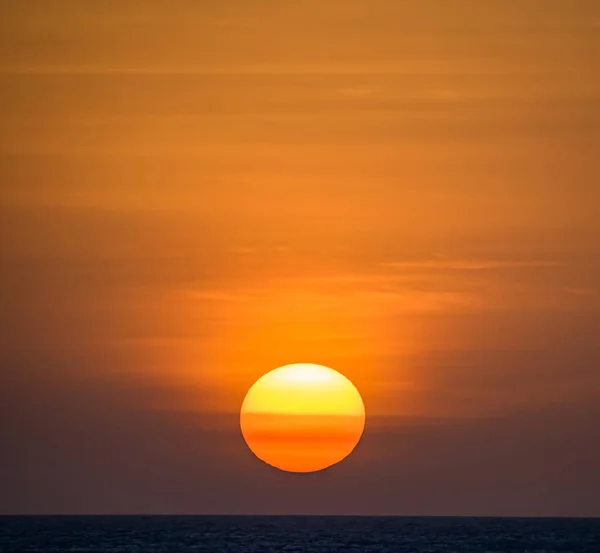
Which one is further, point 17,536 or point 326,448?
point 17,536

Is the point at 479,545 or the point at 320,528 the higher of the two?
the point at 320,528

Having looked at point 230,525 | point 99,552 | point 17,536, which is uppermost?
point 230,525

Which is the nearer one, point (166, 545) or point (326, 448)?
point (326, 448)

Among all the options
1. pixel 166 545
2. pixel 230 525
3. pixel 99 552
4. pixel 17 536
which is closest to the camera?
pixel 99 552

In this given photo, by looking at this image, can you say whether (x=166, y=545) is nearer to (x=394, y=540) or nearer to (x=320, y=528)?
(x=394, y=540)

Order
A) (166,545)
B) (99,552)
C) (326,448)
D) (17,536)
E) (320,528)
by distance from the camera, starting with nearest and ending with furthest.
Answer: (326,448) < (99,552) < (166,545) < (17,536) < (320,528)

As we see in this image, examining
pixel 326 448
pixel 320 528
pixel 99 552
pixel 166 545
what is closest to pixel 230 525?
pixel 320 528

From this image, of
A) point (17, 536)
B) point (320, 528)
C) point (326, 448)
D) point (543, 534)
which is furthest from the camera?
point (320, 528)

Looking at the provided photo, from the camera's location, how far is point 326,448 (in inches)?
2013

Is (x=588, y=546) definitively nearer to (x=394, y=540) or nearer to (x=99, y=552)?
(x=394, y=540)

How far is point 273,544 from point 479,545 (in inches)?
514

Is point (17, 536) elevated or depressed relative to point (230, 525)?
depressed

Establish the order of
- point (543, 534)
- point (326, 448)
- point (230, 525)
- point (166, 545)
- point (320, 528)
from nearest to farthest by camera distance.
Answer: point (326, 448)
point (166, 545)
point (543, 534)
point (320, 528)
point (230, 525)

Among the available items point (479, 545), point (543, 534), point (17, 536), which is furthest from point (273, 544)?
point (543, 534)
